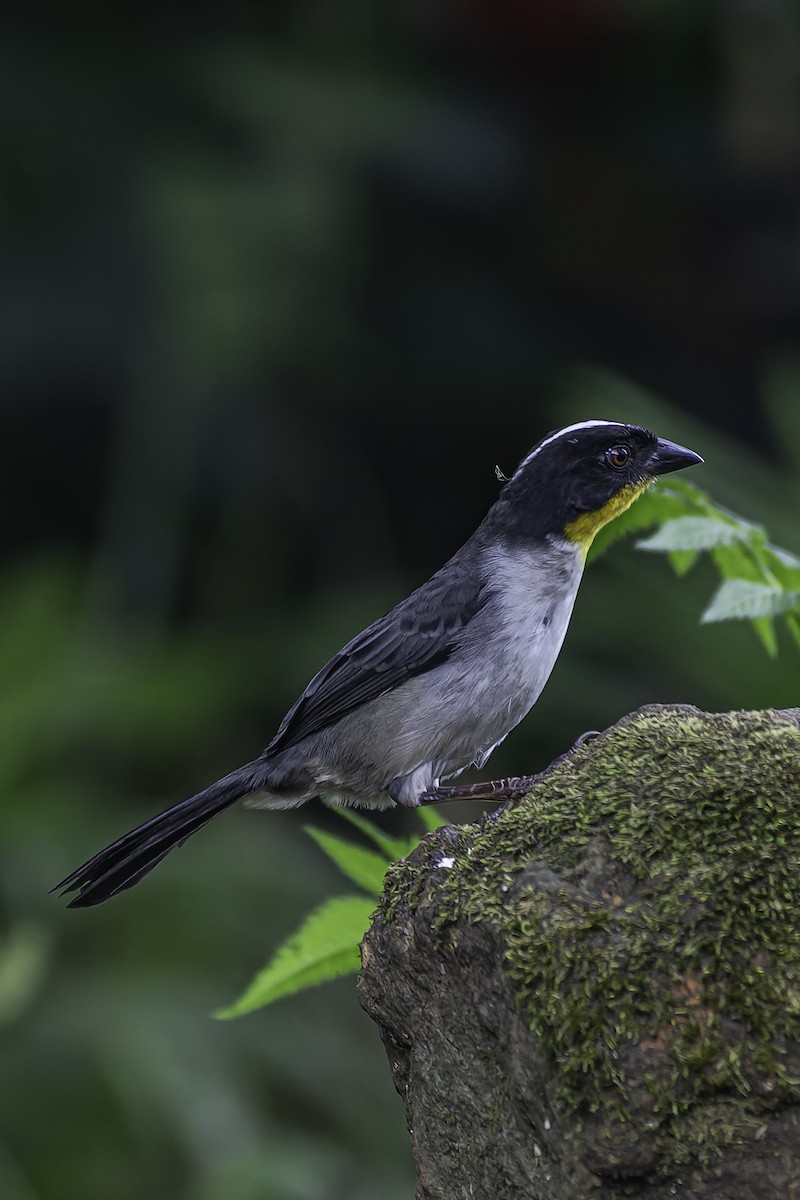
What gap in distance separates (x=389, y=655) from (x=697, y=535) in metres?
0.96

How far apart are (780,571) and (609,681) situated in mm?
3327

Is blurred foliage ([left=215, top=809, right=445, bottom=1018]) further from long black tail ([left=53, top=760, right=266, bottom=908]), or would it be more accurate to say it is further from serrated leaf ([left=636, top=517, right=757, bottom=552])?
serrated leaf ([left=636, top=517, right=757, bottom=552])

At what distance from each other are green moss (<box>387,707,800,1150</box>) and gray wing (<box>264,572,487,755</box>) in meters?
1.25

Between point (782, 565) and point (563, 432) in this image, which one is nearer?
point (782, 565)

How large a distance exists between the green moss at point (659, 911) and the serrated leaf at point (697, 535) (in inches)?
32.0

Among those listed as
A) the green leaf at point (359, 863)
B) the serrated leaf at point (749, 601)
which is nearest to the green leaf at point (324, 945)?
the green leaf at point (359, 863)

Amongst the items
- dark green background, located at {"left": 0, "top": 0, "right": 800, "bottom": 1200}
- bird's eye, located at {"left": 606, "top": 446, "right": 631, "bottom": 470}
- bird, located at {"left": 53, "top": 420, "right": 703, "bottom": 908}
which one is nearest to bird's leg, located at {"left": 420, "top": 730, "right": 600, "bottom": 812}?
bird, located at {"left": 53, "top": 420, "right": 703, "bottom": 908}

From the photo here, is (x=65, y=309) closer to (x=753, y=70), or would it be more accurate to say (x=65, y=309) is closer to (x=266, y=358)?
(x=266, y=358)

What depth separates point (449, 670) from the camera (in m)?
3.95

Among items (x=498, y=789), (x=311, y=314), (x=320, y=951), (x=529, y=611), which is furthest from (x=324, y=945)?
(x=311, y=314)

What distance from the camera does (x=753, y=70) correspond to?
834cm

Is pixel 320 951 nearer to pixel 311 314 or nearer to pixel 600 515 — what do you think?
pixel 600 515

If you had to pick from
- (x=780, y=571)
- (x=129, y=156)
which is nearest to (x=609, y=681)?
(x=780, y=571)

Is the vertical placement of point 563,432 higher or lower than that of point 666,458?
higher
